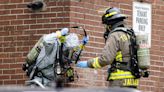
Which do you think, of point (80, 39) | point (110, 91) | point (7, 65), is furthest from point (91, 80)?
point (110, 91)

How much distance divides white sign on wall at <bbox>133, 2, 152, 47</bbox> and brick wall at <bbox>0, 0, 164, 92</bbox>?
25 cm

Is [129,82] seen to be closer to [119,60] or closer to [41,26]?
[119,60]

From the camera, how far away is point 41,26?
1177cm

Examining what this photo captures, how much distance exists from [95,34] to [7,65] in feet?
5.22

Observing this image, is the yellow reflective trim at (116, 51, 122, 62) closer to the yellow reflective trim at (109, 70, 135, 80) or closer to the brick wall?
the yellow reflective trim at (109, 70, 135, 80)

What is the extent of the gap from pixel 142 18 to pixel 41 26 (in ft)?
6.41

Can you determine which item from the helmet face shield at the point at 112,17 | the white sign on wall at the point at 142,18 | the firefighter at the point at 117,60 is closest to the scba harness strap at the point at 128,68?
the firefighter at the point at 117,60

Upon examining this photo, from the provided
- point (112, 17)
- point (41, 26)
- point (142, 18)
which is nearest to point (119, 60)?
point (112, 17)

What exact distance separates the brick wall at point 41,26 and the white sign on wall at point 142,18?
253 millimetres

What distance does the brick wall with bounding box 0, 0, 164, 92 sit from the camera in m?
11.6

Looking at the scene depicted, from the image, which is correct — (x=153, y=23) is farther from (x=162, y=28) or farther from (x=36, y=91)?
(x=36, y=91)

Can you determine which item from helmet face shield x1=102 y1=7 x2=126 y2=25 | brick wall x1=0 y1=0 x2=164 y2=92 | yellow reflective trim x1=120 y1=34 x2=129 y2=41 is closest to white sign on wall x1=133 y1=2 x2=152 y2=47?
brick wall x1=0 y1=0 x2=164 y2=92

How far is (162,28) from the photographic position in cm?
1292

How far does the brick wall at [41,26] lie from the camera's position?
1162 cm
